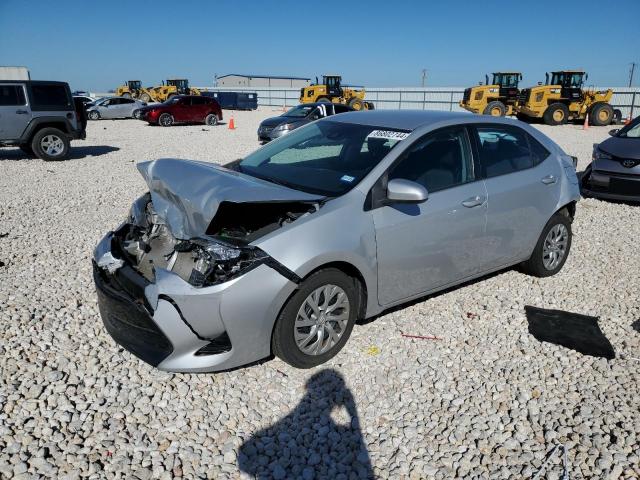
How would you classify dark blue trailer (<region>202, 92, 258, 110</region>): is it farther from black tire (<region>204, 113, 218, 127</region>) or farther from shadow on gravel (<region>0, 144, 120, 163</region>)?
shadow on gravel (<region>0, 144, 120, 163</region>)

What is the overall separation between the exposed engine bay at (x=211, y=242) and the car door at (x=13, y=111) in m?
10.0

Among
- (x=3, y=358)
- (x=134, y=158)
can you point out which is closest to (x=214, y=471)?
(x=3, y=358)

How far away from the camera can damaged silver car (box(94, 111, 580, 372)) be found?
2943 millimetres

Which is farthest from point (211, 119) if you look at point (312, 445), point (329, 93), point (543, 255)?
point (312, 445)

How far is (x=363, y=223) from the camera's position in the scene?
10.9 feet

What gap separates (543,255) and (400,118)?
2.04 m

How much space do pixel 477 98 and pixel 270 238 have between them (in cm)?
2366

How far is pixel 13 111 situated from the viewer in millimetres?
11719

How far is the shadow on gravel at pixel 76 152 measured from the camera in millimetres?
13027

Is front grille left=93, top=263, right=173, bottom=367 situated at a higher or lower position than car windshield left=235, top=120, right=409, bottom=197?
lower

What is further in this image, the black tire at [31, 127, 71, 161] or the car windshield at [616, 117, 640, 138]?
the black tire at [31, 127, 71, 161]

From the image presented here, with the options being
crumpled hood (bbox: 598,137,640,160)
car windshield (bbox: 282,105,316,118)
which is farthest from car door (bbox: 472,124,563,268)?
car windshield (bbox: 282,105,316,118)

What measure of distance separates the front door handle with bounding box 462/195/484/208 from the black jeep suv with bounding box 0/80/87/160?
1158 cm

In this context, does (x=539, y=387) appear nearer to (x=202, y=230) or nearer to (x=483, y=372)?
(x=483, y=372)
